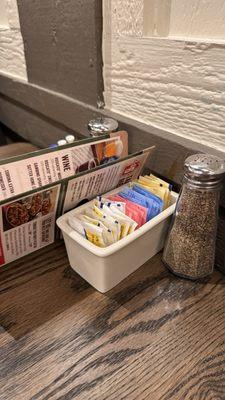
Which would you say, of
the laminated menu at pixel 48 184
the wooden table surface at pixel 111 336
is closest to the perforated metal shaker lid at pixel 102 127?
the laminated menu at pixel 48 184

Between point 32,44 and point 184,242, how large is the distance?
2.69 ft

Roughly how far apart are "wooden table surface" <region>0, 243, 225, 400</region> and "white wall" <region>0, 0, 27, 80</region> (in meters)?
0.82

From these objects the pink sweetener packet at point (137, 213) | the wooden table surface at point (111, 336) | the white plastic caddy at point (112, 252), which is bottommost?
the wooden table surface at point (111, 336)

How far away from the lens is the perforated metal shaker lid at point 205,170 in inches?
19.0

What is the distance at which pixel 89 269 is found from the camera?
557 mm

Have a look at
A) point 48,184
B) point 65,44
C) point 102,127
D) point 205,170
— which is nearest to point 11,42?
point 65,44

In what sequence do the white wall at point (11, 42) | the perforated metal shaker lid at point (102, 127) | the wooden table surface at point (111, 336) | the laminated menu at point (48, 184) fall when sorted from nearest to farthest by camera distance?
the wooden table surface at point (111, 336), the laminated menu at point (48, 184), the perforated metal shaker lid at point (102, 127), the white wall at point (11, 42)

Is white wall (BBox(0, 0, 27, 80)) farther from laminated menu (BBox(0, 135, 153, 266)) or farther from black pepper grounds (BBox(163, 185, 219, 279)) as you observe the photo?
black pepper grounds (BBox(163, 185, 219, 279))

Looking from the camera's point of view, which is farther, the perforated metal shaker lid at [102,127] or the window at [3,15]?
the window at [3,15]

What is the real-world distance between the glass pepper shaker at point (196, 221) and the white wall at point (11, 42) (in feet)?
2.85

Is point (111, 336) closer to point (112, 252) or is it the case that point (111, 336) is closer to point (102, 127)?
point (112, 252)

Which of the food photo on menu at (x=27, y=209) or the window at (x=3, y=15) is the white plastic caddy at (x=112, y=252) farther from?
the window at (x=3, y=15)

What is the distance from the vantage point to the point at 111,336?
19.3 inches

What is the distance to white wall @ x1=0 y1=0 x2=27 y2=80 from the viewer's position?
3.51ft
